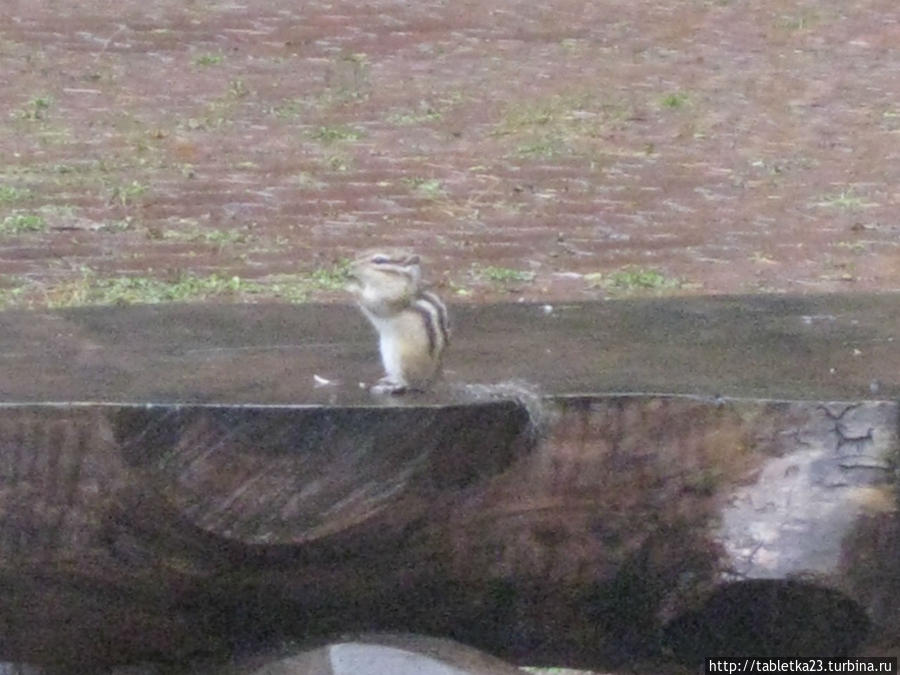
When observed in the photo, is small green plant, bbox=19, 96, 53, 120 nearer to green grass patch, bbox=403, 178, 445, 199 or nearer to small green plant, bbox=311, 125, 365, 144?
small green plant, bbox=311, 125, 365, 144

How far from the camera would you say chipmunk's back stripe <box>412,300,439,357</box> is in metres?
2.71

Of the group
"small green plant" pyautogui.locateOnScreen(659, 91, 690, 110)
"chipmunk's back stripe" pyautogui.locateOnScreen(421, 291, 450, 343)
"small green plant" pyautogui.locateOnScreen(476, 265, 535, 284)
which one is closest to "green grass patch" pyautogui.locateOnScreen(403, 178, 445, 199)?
"small green plant" pyautogui.locateOnScreen(476, 265, 535, 284)

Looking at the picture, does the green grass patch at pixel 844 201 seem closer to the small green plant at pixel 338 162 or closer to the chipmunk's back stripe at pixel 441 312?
the small green plant at pixel 338 162

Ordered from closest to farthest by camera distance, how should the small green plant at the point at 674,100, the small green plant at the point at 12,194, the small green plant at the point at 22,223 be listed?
the small green plant at the point at 22,223 → the small green plant at the point at 12,194 → the small green plant at the point at 674,100

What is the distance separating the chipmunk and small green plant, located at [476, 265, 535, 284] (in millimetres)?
3502

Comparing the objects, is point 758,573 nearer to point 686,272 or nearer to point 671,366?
point 671,366

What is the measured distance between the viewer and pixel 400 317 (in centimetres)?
274

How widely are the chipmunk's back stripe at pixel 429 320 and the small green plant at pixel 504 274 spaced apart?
137 inches

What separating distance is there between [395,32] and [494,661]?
7.88m

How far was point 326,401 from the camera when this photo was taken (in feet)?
8.72

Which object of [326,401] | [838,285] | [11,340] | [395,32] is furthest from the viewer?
[395,32]

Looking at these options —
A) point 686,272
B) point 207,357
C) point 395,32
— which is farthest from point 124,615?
point 395,32

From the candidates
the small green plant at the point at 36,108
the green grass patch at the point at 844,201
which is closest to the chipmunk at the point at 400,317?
the green grass patch at the point at 844,201

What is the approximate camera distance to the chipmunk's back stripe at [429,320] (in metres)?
2.71
